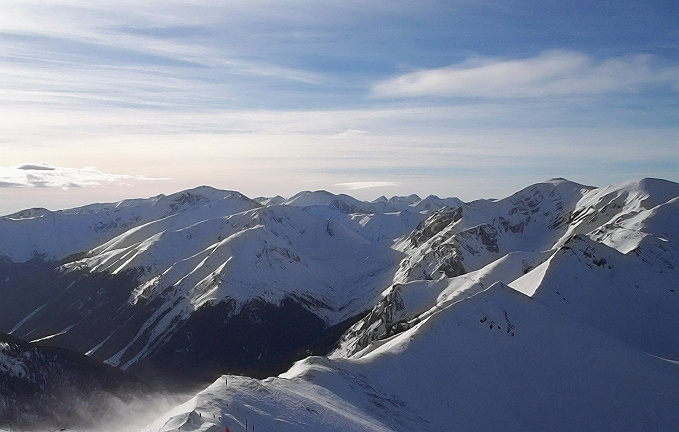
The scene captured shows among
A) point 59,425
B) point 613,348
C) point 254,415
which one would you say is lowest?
point 59,425

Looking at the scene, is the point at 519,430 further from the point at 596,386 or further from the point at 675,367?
the point at 675,367

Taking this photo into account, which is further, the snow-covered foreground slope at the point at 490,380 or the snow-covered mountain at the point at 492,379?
the snow-covered foreground slope at the point at 490,380

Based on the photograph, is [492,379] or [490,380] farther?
[492,379]

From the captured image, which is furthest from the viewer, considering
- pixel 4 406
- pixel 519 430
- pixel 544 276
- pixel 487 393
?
pixel 544 276

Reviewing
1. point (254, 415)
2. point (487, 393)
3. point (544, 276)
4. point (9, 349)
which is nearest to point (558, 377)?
point (487, 393)

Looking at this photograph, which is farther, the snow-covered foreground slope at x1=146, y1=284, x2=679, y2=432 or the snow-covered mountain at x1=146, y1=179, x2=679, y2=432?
the snow-covered foreground slope at x1=146, y1=284, x2=679, y2=432

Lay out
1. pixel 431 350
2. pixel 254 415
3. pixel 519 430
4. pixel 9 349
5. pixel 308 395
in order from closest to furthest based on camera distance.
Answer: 1. pixel 254 415
2. pixel 308 395
3. pixel 519 430
4. pixel 431 350
5. pixel 9 349

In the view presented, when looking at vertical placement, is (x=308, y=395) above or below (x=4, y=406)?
above

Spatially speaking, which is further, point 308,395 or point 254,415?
point 308,395
